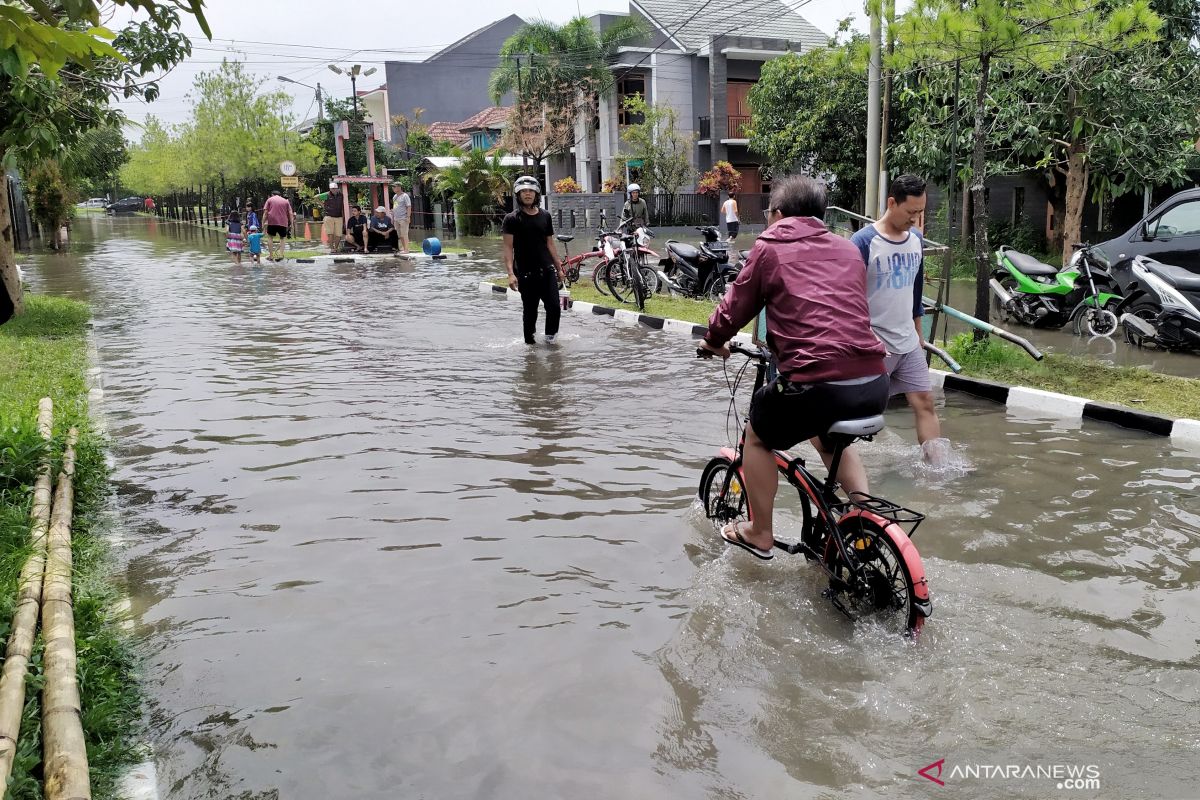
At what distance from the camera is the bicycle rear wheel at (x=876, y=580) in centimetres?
391

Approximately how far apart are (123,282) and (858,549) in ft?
69.3

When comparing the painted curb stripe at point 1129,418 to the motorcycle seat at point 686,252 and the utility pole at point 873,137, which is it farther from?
the motorcycle seat at point 686,252

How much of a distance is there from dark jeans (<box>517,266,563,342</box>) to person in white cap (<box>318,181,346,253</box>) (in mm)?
19193

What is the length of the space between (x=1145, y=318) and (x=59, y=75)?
1222cm

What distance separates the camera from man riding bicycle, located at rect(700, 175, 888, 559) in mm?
4016

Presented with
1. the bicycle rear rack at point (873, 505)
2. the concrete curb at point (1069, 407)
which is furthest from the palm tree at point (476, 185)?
the bicycle rear rack at point (873, 505)

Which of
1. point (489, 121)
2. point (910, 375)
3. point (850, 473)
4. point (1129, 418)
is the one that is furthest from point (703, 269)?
point (489, 121)

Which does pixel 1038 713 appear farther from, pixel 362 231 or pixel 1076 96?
pixel 362 231

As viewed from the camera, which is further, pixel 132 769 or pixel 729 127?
pixel 729 127

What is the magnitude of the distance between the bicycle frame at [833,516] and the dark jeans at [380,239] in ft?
80.9

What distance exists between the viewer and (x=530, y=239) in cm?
1059

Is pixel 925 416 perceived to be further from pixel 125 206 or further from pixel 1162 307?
pixel 125 206

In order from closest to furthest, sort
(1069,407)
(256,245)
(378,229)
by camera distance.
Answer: (1069,407) < (256,245) < (378,229)

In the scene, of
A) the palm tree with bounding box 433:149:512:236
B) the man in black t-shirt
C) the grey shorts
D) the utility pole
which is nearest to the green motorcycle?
the utility pole
